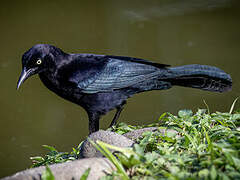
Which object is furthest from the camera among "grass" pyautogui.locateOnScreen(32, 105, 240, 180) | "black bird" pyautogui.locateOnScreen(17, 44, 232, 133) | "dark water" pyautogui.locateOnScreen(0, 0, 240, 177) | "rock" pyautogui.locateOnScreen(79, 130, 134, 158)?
"dark water" pyautogui.locateOnScreen(0, 0, 240, 177)

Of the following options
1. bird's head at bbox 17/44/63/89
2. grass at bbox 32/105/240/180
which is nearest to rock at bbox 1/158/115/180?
grass at bbox 32/105/240/180

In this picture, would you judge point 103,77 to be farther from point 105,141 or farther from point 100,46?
point 100,46

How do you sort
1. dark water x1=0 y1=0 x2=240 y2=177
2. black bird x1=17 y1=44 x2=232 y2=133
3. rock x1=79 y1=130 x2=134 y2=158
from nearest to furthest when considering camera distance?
rock x1=79 y1=130 x2=134 y2=158, black bird x1=17 y1=44 x2=232 y2=133, dark water x1=0 y1=0 x2=240 y2=177

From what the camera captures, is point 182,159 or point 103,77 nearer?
point 182,159

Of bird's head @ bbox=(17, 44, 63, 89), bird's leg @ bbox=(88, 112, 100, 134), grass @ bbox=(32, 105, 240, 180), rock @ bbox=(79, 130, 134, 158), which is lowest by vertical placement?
bird's leg @ bbox=(88, 112, 100, 134)

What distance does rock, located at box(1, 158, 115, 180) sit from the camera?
1663 millimetres

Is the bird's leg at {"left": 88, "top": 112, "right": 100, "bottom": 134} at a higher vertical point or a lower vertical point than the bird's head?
lower

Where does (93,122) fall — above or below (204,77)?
below

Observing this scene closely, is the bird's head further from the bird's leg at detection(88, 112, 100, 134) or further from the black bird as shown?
the bird's leg at detection(88, 112, 100, 134)

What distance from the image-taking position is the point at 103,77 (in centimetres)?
306

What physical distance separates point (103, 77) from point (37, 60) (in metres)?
0.60

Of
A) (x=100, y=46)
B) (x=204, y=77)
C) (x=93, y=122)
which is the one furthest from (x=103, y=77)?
(x=100, y=46)

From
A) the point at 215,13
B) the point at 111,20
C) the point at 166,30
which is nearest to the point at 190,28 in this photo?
the point at 166,30

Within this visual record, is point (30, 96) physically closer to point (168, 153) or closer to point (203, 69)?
point (203, 69)
